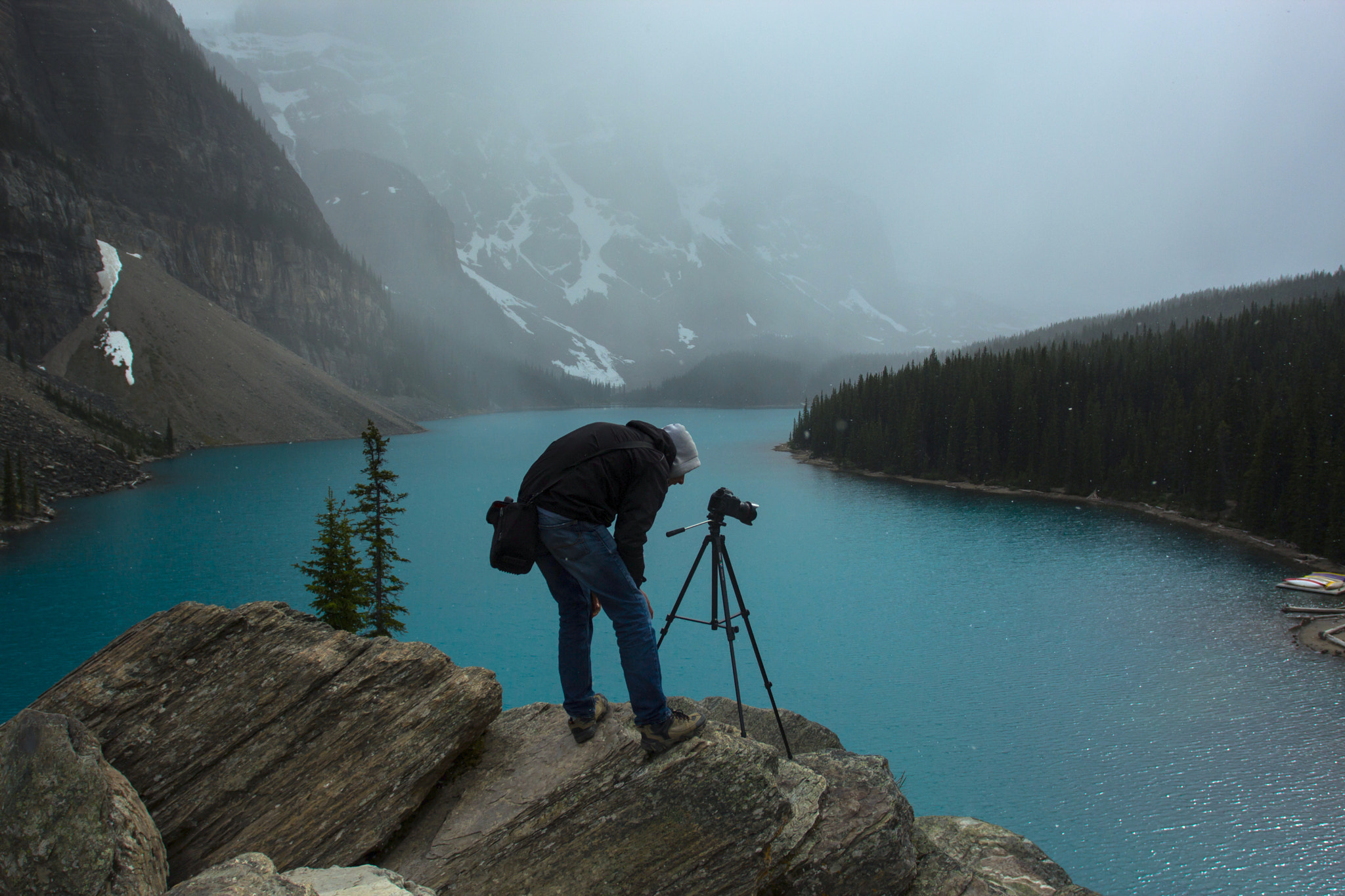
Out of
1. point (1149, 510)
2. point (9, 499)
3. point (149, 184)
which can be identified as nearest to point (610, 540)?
point (9, 499)

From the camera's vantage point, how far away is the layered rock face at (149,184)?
79938 mm

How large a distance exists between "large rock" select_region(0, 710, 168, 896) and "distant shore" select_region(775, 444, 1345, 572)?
161ft

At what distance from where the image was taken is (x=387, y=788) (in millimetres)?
5480

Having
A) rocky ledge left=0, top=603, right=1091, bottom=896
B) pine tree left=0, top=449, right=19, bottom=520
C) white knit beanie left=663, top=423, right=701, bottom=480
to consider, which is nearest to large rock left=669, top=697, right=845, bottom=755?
rocky ledge left=0, top=603, right=1091, bottom=896

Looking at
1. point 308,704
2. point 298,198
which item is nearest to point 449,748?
point 308,704

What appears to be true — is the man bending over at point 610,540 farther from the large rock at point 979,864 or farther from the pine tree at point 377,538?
the pine tree at point 377,538

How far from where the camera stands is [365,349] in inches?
5689

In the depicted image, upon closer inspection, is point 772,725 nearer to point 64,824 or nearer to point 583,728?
point 583,728

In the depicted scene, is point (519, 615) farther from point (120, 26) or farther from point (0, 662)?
point (120, 26)

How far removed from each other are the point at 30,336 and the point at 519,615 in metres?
81.0

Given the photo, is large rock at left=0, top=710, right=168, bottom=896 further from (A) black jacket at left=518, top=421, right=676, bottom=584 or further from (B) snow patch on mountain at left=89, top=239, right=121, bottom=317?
(B) snow patch on mountain at left=89, top=239, right=121, bottom=317

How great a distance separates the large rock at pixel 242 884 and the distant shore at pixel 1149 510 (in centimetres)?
4854

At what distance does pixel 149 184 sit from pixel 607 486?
135 m

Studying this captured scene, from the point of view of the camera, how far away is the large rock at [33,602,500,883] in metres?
5.28
